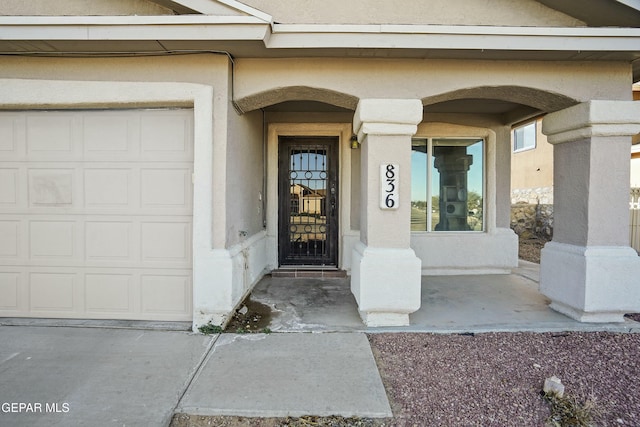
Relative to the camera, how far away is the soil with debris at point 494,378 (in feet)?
6.91

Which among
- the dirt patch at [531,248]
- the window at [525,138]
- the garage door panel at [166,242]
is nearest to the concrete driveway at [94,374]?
the garage door panel at [166,242]

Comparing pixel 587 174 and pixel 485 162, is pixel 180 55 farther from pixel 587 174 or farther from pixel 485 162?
pixel 485 162

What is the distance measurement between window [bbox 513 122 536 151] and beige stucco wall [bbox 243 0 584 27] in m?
11.3

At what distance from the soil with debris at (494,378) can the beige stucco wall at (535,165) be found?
1081 cm

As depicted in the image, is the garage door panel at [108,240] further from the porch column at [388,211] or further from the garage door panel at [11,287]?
the porch column at [388,211]

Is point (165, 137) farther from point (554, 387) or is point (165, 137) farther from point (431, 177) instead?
point (431, 177)

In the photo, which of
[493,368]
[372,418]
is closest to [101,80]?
[372,418]

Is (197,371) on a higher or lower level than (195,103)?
lower

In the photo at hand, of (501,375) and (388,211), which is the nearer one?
(501,375)

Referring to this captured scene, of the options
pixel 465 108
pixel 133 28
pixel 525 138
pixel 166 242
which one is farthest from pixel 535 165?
pixel 133 28

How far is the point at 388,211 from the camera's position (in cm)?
342

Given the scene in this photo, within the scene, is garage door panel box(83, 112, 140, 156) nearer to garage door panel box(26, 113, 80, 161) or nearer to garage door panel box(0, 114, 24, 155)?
garage door panel box(26, 113, 80, 161)

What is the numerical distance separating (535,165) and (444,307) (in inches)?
464

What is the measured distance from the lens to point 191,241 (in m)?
3.54
